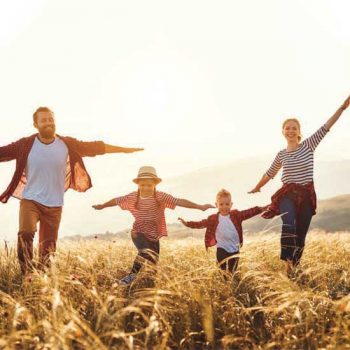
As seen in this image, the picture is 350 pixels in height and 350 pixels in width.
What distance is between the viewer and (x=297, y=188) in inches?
283

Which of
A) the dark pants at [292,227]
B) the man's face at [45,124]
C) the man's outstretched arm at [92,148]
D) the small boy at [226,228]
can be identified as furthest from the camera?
the man's outstretched arm at [92,148]

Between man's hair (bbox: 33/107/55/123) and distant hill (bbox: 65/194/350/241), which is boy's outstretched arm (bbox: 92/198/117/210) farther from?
distant hill (bbox: 65/194/350/241)

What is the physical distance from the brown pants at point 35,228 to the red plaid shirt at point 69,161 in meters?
0.35

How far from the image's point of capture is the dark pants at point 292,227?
716 centimetres

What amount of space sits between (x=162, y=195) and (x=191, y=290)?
8.65 feet

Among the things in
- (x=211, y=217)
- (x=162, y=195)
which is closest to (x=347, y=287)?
(x=211, y=217)

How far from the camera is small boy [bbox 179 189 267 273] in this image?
6.94 metres

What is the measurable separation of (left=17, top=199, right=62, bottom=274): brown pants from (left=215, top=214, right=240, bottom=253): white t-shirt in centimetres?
208

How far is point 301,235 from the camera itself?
7250 mm

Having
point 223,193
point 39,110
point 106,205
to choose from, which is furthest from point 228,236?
point 39,110

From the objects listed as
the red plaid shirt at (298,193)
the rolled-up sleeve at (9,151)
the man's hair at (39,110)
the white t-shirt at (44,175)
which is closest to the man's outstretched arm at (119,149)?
the white t-shirt at (44,175)

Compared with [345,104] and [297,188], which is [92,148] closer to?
[297,188]

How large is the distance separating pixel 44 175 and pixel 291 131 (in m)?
3.18

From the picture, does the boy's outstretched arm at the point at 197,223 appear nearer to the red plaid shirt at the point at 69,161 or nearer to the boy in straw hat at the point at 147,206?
the boy in straw hat at the point at 147,206
